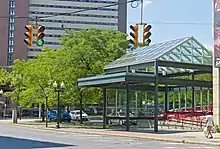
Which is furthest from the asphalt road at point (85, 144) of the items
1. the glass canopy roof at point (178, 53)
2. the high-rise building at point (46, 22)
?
the high-rise building at point (46, 22)

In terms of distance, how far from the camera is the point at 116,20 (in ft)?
463

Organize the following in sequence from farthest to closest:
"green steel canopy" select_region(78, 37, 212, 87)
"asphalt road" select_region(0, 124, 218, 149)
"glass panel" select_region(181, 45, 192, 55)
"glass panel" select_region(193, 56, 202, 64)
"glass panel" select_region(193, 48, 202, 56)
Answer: "glass panel" select_region(193, 48, 202, 56), "glass panel" select_region(193, 56, 202, 64), "glass panel" select_region(181, 45, 192, 55), "green steel canopy" select_region(78, 37, 212, 87), "asphalt road" select_region(0, 124, 218, 149)

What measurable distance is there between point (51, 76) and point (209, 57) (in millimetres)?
18352

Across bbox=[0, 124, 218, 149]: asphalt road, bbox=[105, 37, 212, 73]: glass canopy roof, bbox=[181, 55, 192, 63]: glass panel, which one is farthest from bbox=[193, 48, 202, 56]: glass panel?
bbox=[0, 124, 218, 149]: asphalt road

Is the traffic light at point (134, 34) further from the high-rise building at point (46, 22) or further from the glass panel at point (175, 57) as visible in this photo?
the high-rise building at point (46, 22)

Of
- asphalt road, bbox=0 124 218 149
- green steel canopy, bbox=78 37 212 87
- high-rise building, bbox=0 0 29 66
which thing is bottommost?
asphalt road, bbox=0 124 218 149

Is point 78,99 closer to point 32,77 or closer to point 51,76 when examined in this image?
point 51,76

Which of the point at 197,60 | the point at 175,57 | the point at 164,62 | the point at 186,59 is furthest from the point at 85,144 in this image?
the point at 197,60

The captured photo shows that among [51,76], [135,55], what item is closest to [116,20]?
[51,76]

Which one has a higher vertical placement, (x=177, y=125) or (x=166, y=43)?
(x=166, y=43)

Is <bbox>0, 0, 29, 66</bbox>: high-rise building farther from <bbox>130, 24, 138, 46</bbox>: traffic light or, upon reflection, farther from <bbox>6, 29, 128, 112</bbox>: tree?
<bbox>130, 24, 138, 46</bbox>: traffic light

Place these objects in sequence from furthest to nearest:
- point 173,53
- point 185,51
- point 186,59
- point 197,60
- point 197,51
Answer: point 197,51 → point 197,60 → point 185,51 → point 186,59 → point 173,53

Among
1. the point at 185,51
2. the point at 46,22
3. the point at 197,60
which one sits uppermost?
the point at 46,22

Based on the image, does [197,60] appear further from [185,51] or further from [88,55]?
[88,55]
